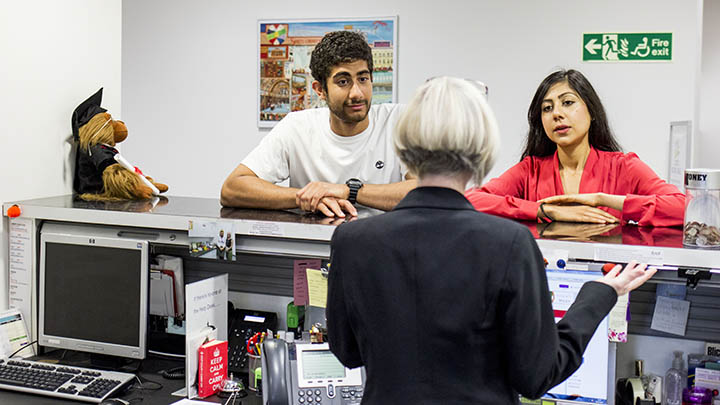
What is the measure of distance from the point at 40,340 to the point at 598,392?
1.55 metres

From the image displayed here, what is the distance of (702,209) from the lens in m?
1.58

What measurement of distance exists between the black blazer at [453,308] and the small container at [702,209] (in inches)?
25.2

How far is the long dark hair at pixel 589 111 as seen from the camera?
2.27 meters

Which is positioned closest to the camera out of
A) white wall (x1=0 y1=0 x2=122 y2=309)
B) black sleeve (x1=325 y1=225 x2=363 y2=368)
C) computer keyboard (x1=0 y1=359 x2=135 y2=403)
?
black sleeve (x1=325 y1=225 x2=363 y2=368)

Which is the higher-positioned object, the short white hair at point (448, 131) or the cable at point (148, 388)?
the short white hair at point (448, 131)

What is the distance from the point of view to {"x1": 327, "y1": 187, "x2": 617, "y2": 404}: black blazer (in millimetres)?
967

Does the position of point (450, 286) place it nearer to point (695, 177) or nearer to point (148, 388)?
point (695, 177)

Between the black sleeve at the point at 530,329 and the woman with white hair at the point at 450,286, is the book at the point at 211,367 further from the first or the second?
the black sleeve at the point at 530,329

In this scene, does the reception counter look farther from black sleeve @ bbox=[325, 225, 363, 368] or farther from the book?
black sleeve @ bbox=[325, 225, 363, 368]

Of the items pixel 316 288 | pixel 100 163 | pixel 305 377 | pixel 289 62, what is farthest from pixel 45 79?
pixel 289 62

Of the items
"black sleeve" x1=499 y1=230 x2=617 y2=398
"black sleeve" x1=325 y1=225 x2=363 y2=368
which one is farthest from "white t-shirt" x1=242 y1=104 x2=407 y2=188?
"black sleeve" x1=499 y1=230 x2=617 y2=398

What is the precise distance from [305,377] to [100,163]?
1102 mm

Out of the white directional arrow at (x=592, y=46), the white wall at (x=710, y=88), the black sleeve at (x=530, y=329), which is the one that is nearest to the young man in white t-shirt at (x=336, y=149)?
the black sleeve at (x=530, y=329)

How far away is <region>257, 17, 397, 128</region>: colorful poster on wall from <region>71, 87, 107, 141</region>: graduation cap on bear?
2083mm
